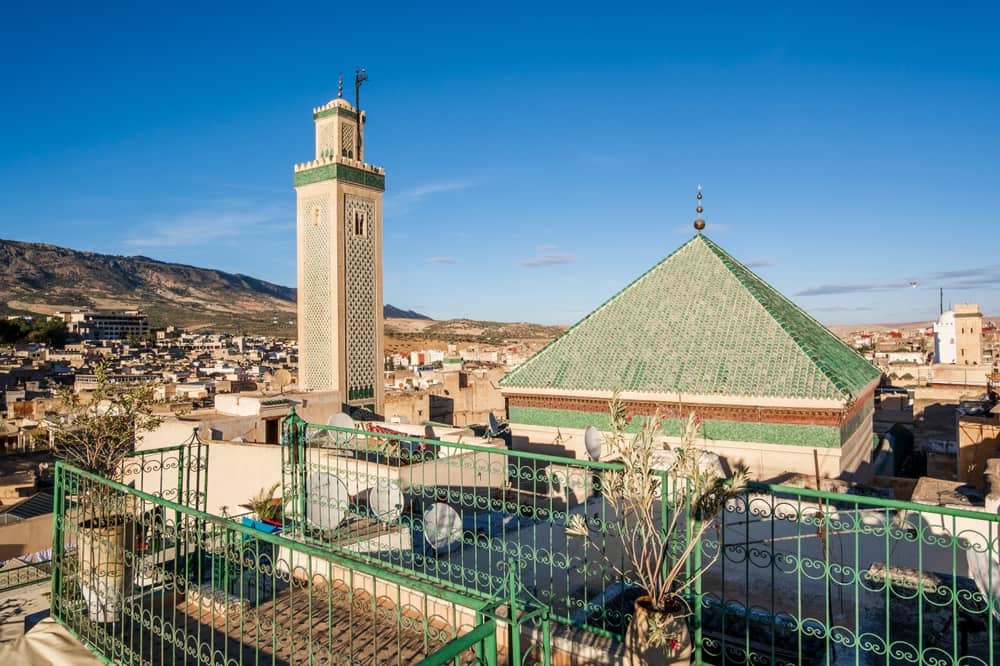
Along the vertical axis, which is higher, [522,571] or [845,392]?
[845,392]

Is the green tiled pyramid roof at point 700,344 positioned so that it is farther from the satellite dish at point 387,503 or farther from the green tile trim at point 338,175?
the green tile trim at point 338,175

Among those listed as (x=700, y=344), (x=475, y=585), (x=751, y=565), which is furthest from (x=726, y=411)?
(x=475, y=585)

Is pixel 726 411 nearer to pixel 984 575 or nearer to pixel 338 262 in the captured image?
pixel 984 575

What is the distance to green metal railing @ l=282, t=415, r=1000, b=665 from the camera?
329 cm

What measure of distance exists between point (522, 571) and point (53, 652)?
10.4ft

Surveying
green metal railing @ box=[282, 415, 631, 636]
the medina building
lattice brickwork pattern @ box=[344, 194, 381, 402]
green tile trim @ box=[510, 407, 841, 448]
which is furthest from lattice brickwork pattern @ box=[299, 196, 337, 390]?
green metal railing @ box=[282, 415, 631, 636]

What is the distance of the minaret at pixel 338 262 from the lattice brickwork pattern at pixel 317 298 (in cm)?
3

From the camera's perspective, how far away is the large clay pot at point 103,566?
4.60 m

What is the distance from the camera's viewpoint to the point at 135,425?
11.3 metres

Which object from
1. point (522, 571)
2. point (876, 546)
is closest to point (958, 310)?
point (876, 546)

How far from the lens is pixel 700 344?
934cm

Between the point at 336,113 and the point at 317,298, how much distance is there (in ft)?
16.8

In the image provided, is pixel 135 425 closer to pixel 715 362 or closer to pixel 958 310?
pixel 715 362

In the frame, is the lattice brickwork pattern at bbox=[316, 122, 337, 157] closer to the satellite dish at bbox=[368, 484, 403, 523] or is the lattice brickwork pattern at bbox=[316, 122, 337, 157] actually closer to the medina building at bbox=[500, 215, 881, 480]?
the medina building at bbox=[500, 215, 881, 480]
